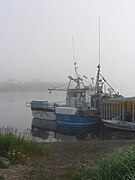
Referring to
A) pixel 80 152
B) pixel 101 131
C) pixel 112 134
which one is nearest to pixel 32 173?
pixel 80 152

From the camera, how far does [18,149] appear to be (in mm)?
7988

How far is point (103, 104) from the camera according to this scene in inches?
1375

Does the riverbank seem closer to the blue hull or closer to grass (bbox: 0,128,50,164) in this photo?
grass (bbox: 0,128,50,164)

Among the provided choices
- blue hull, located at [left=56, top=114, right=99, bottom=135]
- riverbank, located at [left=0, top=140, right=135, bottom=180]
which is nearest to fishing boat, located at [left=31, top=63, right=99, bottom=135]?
blue hull, located at [left=56, top=114, right=99, bottom=135]

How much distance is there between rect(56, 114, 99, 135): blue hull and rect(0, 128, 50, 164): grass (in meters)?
23.8

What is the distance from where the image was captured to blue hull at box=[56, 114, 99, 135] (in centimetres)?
3303

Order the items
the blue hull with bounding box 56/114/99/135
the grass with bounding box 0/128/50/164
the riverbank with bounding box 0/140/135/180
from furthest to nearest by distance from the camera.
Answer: the blue hull with bounding box 56/114/99/135
the grass with bounding box 0/128/50/164
the riverbank with bounding box 0/140/135/180

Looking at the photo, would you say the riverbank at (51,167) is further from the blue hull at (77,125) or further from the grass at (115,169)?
the blue hull at (77,125)

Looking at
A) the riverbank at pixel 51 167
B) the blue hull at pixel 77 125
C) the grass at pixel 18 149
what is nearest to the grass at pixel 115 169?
the riverbank at pixel 51 167

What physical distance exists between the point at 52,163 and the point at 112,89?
31573 mm

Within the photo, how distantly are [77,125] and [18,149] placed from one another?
83.2 feet

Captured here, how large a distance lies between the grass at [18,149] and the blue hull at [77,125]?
A: 78.1ft

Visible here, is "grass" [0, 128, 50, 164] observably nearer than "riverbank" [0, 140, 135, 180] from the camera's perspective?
No

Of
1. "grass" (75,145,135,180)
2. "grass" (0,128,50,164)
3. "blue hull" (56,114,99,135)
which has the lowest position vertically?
"blue hull" (56,114,99,135)
